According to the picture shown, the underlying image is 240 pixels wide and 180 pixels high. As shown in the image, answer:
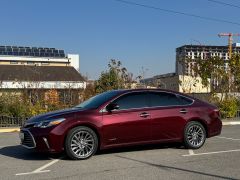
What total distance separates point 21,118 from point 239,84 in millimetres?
11662

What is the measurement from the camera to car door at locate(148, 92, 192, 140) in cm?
1012

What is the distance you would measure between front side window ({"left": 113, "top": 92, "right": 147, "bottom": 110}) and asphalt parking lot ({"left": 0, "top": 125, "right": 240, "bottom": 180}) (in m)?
1.06

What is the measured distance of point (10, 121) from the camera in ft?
62.0

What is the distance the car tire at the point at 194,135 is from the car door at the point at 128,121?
3.55 feet

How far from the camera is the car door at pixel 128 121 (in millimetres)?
9547

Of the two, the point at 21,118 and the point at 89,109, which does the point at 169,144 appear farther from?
the point at 21,118

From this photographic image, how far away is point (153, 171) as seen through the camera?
803 cm

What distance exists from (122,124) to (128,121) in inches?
6.6

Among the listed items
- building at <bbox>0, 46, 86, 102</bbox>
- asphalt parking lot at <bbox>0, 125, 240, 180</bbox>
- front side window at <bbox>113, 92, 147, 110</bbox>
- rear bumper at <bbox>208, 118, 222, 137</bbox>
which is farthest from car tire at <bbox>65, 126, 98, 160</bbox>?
building at <bbox>0, 46, 86, 102</bbox>

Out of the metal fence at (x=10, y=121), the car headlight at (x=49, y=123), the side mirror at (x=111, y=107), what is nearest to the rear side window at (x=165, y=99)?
the side mirror at (x=111, y=107)

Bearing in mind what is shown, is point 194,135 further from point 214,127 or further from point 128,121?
point 128,121

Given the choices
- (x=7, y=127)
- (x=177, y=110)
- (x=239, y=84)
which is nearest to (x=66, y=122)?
(x=177, y=110)

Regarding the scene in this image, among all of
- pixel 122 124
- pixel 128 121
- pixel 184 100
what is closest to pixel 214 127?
pixel 184 100

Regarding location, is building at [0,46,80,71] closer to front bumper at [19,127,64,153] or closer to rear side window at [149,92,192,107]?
rear side window at [149,92,192,107]
